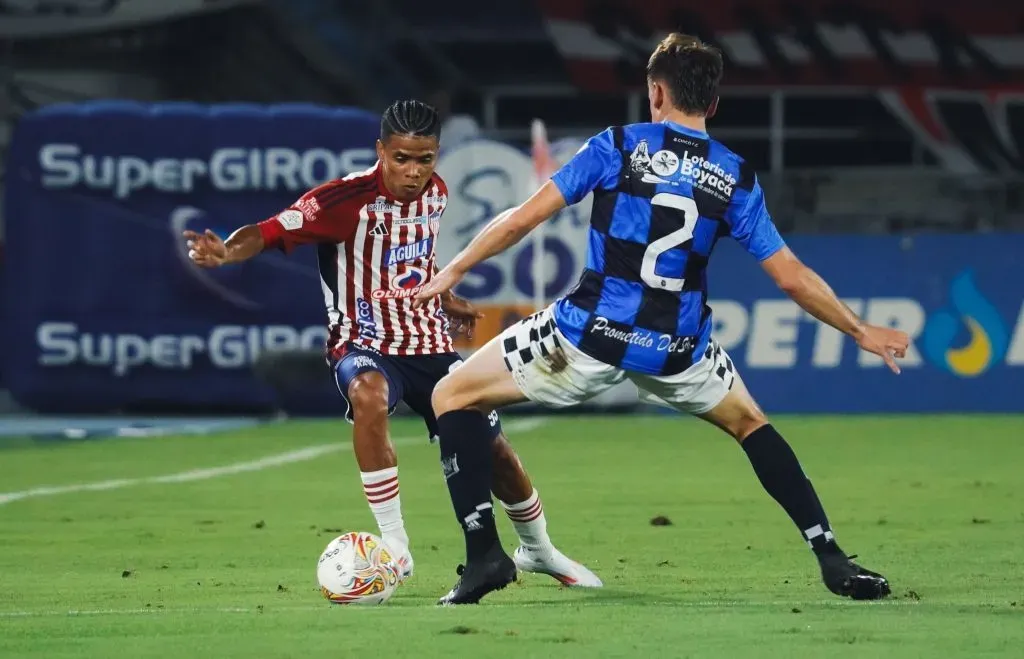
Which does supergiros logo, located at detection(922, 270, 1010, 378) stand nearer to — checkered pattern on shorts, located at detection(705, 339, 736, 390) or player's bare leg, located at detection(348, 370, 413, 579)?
player's bare leg, located at detection(348, 370, 413, 579)

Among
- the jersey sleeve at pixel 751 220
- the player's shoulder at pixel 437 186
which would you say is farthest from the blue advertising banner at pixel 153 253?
the jersey sleeve at pixel 751 220

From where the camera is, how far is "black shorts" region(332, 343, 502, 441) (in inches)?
311

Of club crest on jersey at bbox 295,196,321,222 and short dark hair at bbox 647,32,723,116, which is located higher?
short dark hair at bbox 647,32,723,116

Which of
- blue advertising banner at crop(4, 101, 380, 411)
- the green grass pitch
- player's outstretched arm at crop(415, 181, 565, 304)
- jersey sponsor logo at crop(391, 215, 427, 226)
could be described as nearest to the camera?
the green grass pitch

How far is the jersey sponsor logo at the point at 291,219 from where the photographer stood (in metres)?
7.92

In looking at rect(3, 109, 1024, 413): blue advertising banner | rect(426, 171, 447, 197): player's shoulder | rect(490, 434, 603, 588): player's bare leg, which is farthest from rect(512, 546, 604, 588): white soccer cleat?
Result: rect(3, 109, 1024, 413): blue advertising banner

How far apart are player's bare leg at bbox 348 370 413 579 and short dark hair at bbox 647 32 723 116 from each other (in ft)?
5.73

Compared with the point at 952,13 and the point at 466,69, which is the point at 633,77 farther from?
the point at 952,13

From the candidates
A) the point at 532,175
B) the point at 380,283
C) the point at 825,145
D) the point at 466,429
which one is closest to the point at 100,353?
the point at 532,175

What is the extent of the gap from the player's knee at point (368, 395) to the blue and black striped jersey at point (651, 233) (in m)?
1.07

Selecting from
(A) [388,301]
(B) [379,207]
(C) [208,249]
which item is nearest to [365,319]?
(A) [388,301]

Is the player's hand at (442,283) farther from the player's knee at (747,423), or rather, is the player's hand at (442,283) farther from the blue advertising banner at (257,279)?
the blue advertising banner at (257,279)

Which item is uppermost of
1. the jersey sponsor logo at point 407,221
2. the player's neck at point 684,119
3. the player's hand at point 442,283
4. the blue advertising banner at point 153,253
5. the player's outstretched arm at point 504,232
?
the blue advertising banner at point 153,253

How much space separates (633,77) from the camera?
29594 millimetres
